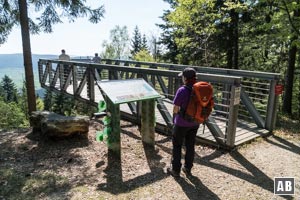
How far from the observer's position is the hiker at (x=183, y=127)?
139 inches

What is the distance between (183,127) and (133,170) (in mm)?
1110

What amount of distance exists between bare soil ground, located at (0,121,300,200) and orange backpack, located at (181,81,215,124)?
964 millimetres

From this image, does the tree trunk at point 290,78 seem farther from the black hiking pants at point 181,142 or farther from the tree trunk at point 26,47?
the tree trunk at point 26,47

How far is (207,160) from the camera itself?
4.45 meters

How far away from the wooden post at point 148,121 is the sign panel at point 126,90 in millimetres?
273

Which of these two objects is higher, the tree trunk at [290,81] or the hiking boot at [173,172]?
the tree trunk at [290,81]

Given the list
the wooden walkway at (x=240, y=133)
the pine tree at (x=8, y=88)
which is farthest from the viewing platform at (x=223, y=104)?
the pine tree at (x=8, y=88)

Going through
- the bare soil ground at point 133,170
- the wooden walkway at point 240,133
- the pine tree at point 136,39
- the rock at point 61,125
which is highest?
the pine tree at point 136,39

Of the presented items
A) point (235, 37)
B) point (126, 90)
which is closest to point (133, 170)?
point (126, 90)

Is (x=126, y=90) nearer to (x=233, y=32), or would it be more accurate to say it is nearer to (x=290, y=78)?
(x=290, y=78)

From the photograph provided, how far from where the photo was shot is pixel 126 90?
4.49 m

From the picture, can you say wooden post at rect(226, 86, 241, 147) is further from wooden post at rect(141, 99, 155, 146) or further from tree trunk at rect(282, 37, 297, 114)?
tree trunk at rect(282, 37, 297, 114)

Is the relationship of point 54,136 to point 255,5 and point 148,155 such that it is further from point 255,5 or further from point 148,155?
point 255,5

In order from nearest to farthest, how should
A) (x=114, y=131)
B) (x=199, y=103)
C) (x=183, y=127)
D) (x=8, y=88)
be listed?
(x=199, y=103)
(x=183, y=127)
(x=114, y=131)
(x=8, y=88)
